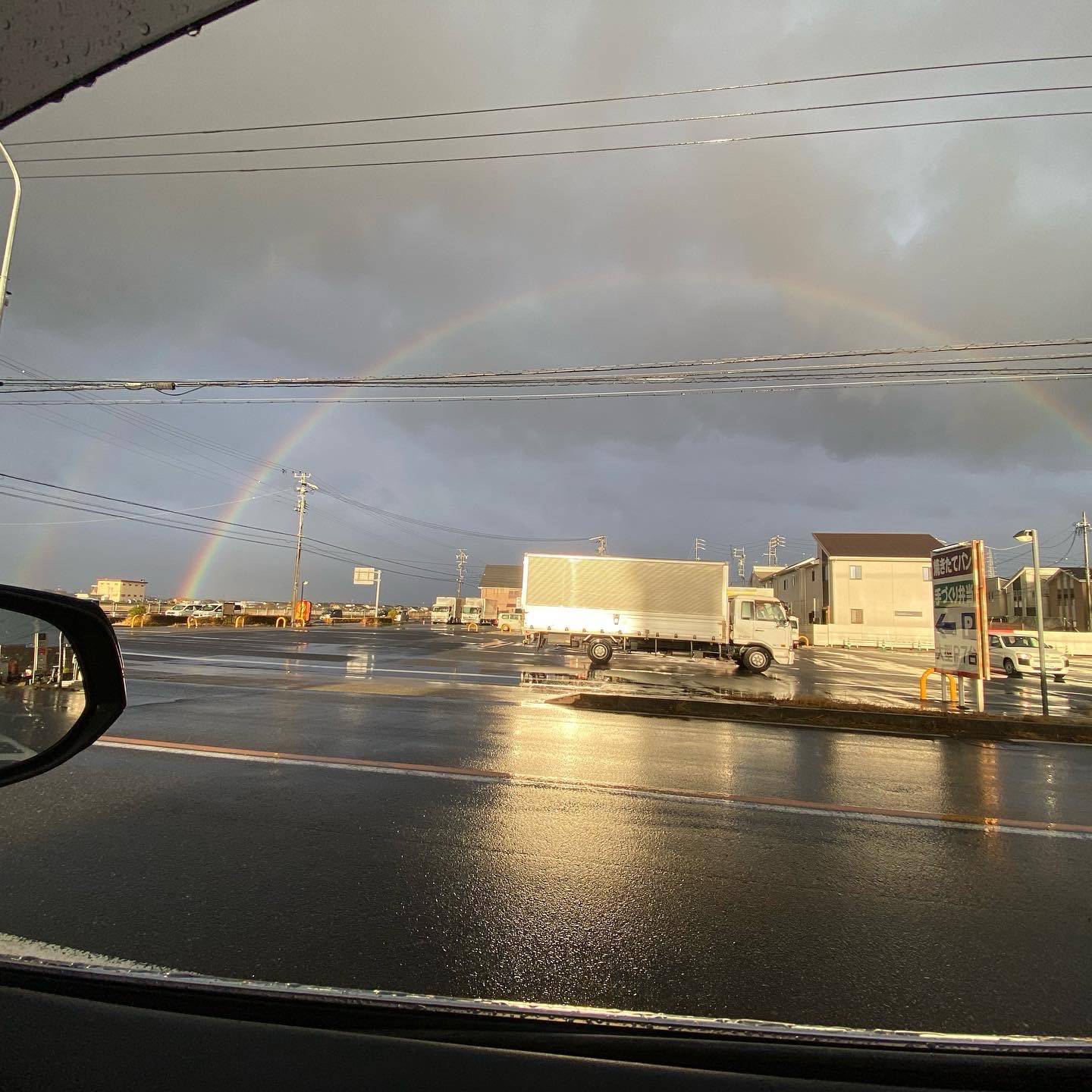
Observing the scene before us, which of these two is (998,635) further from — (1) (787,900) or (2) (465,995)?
(2) (465,995)

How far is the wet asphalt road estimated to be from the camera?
2.71 metres

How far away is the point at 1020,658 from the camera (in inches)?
1038

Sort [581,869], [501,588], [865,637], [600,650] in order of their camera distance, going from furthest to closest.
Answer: [501,588], [865,637], [600,650], [581,869]

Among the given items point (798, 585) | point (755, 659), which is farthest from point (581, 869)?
point (798, 585)

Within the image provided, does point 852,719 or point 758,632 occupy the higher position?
point 758,632

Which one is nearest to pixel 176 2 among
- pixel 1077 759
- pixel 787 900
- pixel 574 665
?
pixel 787 900

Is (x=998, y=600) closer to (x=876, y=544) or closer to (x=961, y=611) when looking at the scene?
(x=876, y=544)

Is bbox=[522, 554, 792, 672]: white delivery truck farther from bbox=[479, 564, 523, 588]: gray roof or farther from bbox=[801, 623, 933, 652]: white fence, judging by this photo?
bbox=[479, 564, 523, 588]: gray roof

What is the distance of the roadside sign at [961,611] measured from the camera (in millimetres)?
Result: 11930

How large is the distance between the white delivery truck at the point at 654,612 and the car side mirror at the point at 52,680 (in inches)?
836

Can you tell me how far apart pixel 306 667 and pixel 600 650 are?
32.2 feet

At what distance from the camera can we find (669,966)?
281 centimetres

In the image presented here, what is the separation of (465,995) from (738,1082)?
1.10m

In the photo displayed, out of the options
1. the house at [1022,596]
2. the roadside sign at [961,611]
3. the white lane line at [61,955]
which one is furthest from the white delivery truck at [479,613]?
the white lane line at [61,955]
